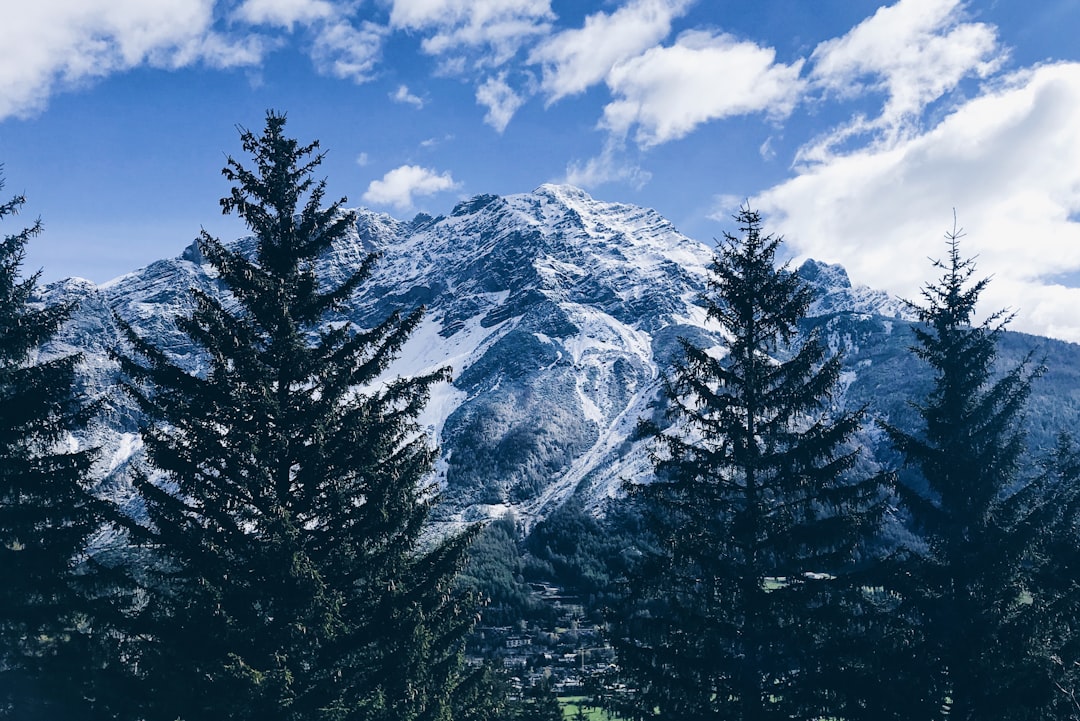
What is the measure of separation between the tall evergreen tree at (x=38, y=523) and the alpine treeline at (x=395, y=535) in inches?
3.0

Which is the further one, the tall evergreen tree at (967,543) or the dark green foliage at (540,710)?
the dark green foliage at (540,710)

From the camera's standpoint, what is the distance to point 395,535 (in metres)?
15.7

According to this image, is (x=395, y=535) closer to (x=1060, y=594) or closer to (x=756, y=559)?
(x=756, y=559)

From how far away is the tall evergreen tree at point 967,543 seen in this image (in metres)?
17.3

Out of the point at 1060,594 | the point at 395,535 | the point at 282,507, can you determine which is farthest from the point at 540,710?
the point at 282,507

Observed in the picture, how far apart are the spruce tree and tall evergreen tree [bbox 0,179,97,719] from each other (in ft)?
13.8

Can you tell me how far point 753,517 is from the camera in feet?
53.5

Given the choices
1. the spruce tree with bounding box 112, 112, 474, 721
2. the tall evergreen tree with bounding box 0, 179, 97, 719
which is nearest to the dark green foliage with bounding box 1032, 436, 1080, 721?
the spruce tree with bounding box 112, 112, 474, 721

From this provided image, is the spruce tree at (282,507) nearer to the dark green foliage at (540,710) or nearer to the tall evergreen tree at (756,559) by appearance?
the tall evergreen tree at (756,559)

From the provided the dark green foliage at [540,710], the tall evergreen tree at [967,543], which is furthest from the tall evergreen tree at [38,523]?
the dark green foliage at [540,710]

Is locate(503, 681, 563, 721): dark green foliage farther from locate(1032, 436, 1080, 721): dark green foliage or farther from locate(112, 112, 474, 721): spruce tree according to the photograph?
locate(112, 112, 474, 721): spruce tree

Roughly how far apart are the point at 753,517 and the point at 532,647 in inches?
5945

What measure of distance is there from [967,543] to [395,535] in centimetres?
1527

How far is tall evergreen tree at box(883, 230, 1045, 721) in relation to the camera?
1730 cm
